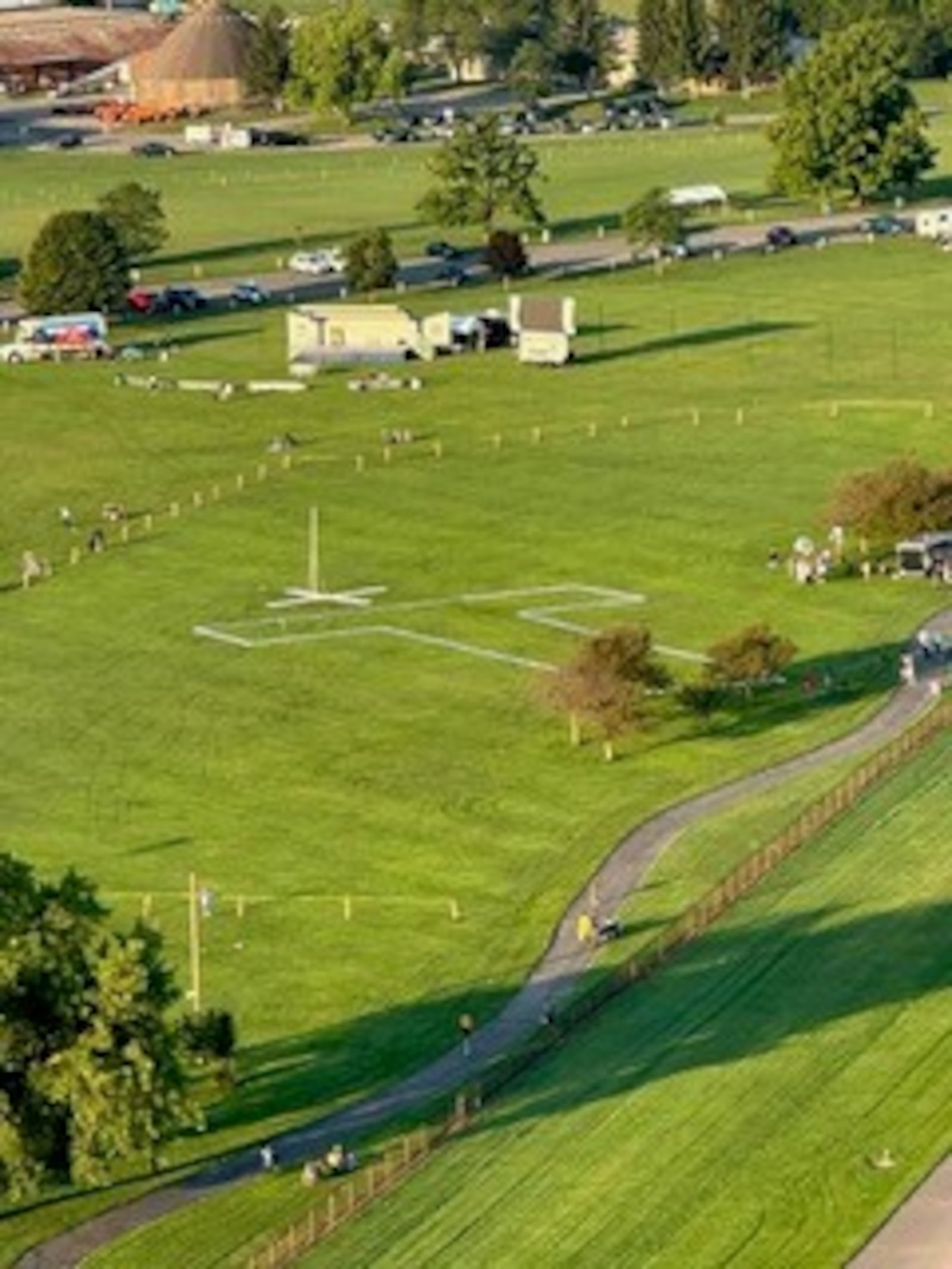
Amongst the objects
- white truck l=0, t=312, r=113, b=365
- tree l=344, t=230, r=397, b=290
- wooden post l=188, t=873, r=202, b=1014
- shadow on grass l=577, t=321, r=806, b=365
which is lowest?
wooden post l=188, t=873, r=202, b=1014

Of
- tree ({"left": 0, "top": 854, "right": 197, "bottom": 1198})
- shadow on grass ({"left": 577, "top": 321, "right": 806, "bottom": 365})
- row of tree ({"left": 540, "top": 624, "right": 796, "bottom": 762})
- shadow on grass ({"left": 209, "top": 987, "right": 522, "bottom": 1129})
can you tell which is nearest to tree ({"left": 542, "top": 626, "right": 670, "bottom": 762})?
row of tree ({"left": 540, "top": 624, "right": 796, "bottom": 762})

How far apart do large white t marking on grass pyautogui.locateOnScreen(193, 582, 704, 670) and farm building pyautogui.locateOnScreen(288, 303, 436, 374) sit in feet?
160

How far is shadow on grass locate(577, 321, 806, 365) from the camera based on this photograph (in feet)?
587

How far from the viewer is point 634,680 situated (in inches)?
4429

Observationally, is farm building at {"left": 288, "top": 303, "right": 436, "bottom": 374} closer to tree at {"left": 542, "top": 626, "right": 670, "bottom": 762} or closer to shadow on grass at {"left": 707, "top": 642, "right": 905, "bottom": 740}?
shadow on grass at {"left": 707, "top": 642, "right": 905, "bottom": 740}

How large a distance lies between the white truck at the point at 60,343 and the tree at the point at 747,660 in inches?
2897

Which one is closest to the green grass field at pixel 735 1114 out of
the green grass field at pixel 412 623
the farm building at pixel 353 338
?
the green grass field at pixel 412 623

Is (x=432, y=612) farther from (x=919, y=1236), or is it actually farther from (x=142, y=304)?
(x=142, y=304)

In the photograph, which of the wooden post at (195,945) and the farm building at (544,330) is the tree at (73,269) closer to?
the farm building at (544,330)

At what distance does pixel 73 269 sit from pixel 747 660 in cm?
8523

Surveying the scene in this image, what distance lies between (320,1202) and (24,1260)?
5851 mm

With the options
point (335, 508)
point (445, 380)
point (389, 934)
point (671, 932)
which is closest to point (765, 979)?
point (671, 932)

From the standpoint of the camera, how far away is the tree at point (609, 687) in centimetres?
11150

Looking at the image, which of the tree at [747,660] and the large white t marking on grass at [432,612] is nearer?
the tree at [747,660]
